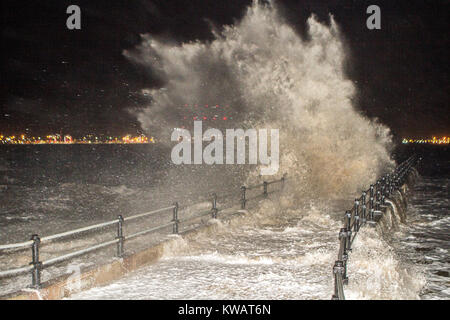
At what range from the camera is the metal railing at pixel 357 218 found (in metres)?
4.56

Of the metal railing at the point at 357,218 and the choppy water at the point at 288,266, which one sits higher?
the metal railing at the point at 357,218

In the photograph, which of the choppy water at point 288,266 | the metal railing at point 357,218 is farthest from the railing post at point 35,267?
the metal railing at point 357,218

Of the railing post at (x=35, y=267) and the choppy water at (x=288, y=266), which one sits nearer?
the railing post at (x=35, y=267)

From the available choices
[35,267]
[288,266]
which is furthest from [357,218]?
[35,267]

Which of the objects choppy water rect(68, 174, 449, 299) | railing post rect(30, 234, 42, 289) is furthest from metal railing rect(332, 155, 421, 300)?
railing post rect(30, 234, 42, 289)

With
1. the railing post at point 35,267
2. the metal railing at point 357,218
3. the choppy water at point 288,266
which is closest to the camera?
the metal railing at point 357,218

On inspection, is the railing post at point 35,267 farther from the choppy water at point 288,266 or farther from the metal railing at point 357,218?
the metal railing at point 357,218

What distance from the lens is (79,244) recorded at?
12.3 metres

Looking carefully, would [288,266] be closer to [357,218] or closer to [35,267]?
[357,218]

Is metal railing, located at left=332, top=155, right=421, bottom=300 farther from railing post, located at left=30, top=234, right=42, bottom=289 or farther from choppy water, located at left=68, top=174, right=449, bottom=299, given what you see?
railing post, located at left=30, top=234, right=42, bottom=289

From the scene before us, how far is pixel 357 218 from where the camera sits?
8.24m

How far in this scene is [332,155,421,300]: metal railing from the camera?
456cm

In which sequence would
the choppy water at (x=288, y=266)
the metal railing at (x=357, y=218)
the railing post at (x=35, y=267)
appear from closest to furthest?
the metal railing at (x=357, y=218) < the railing post at (x=35, y=267) < the choppy water at (x=288, y=266)
